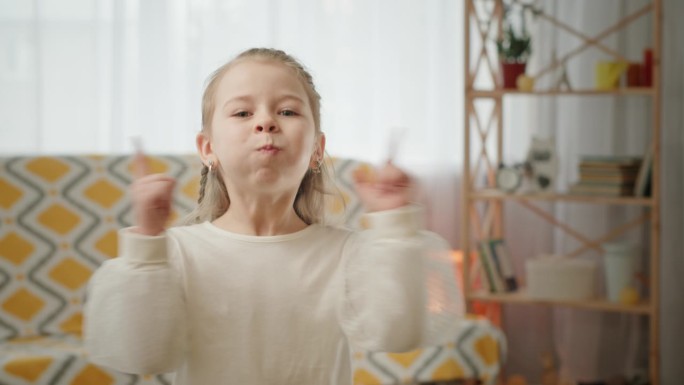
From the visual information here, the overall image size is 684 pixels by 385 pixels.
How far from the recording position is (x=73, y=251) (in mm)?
2602

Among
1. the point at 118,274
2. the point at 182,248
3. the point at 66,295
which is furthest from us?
the point at 66,295

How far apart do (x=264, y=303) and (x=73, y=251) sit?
5.52ft

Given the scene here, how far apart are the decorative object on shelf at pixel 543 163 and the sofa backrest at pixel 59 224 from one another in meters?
0.65

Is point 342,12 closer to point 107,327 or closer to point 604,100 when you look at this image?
point 604,100

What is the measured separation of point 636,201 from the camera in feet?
8.87

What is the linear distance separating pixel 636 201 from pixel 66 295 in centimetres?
189

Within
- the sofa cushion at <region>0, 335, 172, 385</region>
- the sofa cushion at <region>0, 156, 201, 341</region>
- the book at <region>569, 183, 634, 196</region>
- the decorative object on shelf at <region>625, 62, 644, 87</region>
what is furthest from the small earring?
the decorative object on shelf at <region>625, 62, 644, 87</region>

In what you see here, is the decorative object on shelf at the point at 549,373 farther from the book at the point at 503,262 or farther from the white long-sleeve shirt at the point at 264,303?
the white long-sleeve shirt at the point at 264,303

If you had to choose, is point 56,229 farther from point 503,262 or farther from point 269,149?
point 269,149

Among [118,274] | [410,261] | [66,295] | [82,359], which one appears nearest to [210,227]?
[118,274]

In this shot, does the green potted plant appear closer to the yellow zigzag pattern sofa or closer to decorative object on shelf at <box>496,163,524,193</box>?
decorative object on shelf at <box>496,163,524,193</box>

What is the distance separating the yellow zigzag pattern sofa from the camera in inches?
93.2

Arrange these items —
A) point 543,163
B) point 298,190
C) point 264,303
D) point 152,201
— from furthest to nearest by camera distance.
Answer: point 543,163 < point 298,190 < point 264,303 < point 152,201

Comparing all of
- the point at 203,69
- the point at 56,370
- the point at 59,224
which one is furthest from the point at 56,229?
the point at 203,69
